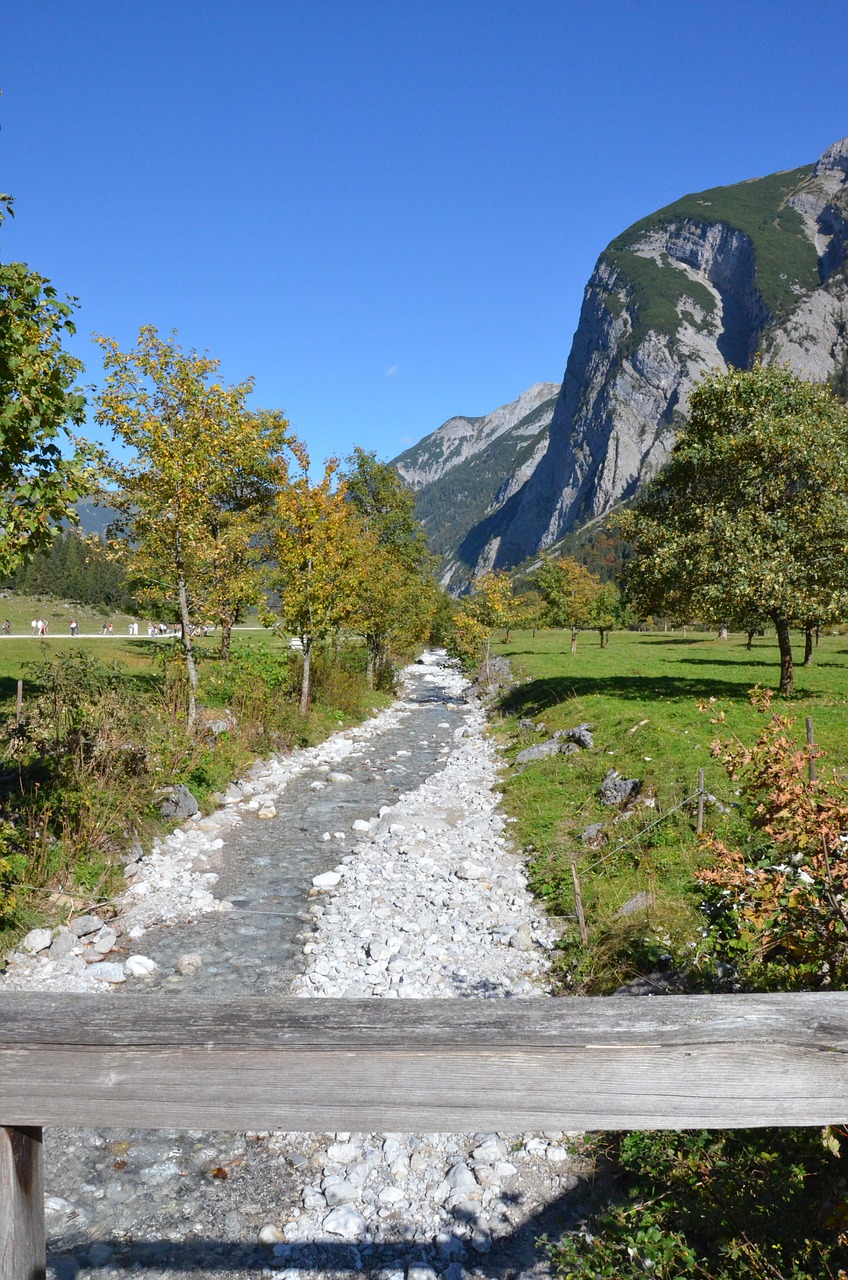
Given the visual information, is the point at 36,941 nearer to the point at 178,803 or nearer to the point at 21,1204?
the point at 178,803

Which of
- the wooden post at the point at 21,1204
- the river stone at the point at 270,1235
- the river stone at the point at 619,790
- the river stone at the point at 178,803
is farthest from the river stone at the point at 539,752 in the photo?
the wooden post at the point at 21,1204

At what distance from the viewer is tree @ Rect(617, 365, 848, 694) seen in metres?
21.4

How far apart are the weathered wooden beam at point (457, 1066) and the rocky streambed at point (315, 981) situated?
12.3ft

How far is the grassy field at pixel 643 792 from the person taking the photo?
8.33m

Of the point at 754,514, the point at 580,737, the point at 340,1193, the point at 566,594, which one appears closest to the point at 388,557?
the point at 754,514

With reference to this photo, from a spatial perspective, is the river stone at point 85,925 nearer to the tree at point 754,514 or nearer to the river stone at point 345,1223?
the river stone at point 345,1223

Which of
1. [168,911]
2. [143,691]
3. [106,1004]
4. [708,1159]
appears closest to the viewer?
[106,1004]

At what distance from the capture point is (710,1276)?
12.8ft

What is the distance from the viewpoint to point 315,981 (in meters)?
8.63

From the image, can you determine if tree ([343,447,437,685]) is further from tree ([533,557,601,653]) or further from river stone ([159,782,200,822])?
river stone ([159,782,200,822])

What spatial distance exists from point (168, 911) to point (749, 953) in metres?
8.39

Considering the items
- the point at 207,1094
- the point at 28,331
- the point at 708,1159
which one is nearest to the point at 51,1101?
the point at 207,1094

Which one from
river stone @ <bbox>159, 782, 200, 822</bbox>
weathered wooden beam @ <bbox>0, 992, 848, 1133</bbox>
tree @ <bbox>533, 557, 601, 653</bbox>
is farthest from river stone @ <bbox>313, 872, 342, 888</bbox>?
tree @ <bbox>533, 557, 601, 653</bbox>

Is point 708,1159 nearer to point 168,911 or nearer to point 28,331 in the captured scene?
→ point 168,911
